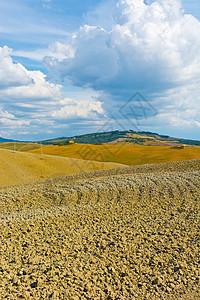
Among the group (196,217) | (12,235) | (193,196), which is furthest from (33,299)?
(193,196)

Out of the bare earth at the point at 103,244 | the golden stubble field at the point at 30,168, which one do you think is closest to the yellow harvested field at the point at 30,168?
the golden stubble field at the point at 30,168

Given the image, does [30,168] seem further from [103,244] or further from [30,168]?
[103,244]

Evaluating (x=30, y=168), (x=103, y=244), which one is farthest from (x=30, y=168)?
(x=103, y=244)

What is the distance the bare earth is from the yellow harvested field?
19.7 metres

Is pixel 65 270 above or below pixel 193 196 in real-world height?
below

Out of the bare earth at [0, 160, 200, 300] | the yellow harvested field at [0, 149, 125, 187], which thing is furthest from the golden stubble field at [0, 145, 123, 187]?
the bare earth at [0, 160, 200, 300]

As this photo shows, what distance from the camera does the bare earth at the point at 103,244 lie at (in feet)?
20.2

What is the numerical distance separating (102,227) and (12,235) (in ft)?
12.4

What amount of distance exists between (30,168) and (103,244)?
31.3 m

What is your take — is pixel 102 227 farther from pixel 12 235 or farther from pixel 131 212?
pixel 12 235

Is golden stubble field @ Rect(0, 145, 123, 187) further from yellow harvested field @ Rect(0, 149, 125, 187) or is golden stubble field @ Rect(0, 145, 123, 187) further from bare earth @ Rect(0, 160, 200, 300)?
bare earth @ Rect(0, 160, 200, 300)

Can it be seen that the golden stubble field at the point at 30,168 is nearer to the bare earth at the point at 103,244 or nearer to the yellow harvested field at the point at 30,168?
the yellow harvested field at the point at 30,168

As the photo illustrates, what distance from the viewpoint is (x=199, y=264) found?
705 centimetres

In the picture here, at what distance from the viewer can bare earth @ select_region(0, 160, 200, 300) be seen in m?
6.16
